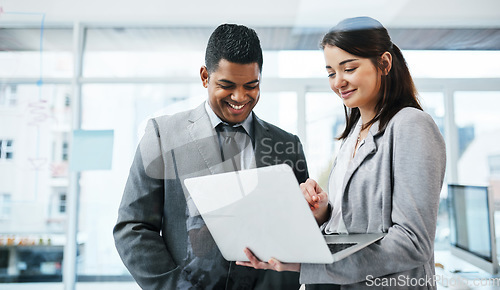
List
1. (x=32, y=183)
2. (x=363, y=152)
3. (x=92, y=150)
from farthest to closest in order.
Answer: (x=32, y=183) < (x=92, y=150) < (x=363, y=152)

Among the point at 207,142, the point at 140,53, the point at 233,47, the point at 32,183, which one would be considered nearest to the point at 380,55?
the point at 233,47

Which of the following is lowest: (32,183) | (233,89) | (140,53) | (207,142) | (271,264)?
(271,264)

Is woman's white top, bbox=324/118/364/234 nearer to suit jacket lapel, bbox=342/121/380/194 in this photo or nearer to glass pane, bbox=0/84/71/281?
suit jacket lapel, bbox=342/121/380/194

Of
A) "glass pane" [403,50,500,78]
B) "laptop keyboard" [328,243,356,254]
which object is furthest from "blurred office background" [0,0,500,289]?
"laptop keyboard" [328,243,356,254]

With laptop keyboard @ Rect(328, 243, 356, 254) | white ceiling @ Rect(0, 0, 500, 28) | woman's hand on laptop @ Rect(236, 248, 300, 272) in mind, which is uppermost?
white ceiling @ Rect(0, 0, 500, 28)

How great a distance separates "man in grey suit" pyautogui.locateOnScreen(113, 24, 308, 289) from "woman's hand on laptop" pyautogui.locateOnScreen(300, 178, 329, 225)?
2.9 inches

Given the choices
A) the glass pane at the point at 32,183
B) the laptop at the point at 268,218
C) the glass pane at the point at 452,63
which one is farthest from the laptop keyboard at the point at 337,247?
the glass pane at the point at 32,183

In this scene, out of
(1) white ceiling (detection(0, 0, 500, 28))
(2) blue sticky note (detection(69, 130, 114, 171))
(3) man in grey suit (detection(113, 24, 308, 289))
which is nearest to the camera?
(3) man in grey suit (detection(113, 24, 308, 289))

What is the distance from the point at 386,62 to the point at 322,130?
252 millimetres

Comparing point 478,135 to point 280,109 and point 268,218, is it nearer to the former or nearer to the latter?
point 280,109

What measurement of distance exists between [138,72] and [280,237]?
0.73 m

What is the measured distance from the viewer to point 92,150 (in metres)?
1.03

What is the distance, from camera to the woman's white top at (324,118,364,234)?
2.31 ft

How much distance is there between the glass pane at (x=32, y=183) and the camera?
1.12 metres
